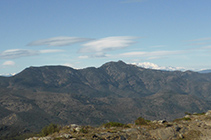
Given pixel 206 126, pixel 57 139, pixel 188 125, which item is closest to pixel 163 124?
pixel 188 125

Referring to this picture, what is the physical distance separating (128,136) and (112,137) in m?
2.88

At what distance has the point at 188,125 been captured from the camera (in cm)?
4400

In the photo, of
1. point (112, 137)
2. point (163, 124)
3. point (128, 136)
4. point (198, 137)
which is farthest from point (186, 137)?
point (112, 137)

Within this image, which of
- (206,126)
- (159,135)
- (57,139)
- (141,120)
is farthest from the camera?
(141,120)

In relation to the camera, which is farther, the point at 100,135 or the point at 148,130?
the point at 148,130

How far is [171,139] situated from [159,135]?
192 cm

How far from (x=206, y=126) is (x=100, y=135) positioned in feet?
62.5

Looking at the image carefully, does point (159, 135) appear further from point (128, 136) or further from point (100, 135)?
point (100, 135)

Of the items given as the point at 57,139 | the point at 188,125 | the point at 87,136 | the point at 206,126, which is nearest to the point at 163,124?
the point at 188,125

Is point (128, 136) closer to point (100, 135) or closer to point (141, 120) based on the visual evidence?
point (100, 135)

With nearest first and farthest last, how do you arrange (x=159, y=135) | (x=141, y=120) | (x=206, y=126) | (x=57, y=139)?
(x=57, y=139) → (x=159, y=135) → (x=206, y=126) → (x=141, y=120)

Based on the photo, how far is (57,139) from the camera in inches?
1469

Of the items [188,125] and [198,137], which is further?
[188,125]

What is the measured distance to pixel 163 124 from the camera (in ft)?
149
